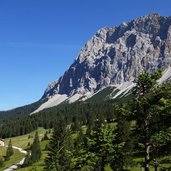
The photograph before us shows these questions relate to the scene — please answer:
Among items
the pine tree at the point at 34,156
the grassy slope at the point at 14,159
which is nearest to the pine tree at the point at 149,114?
the pine tree at the point at 34,156

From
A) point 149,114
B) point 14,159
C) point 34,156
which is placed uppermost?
point 149,114

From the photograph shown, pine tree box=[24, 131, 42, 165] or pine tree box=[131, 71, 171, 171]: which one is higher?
pine tree box=[131, 71, 171, 171]

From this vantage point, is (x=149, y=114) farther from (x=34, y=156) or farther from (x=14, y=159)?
(x=14, y=159)

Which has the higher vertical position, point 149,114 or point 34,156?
point 149,114

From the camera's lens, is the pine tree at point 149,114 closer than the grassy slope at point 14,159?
Yes

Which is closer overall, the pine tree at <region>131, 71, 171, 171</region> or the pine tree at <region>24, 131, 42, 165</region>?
the pine tree at <region>131, 71, 171, 171</region>

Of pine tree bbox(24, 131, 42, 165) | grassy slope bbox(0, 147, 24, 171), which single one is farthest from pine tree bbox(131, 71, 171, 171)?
grassy slope bbox(0, 147, 24, 171)

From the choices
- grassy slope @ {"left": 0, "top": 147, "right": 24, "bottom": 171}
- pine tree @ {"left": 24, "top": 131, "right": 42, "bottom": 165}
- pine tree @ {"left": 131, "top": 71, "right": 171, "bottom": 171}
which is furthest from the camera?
grassy slope @ {"left": 0, "top": 147, "right": 24, "bottom": 171}

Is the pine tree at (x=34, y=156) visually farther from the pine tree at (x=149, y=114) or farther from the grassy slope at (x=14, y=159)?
the pine tree at (x=149, y=114)

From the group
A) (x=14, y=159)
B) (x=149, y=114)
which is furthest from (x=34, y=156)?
(x=149, y=114)

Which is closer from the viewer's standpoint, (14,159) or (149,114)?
(149,114)

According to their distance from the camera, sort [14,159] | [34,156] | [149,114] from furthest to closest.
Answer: [14,159] < [34,156] < [149,114]

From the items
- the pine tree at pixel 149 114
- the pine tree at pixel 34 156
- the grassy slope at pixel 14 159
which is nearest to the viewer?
the pine tree at pixel 149 114

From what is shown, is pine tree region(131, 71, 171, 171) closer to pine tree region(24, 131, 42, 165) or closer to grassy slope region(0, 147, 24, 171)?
pine tree region(24, 131, 42, 165)
